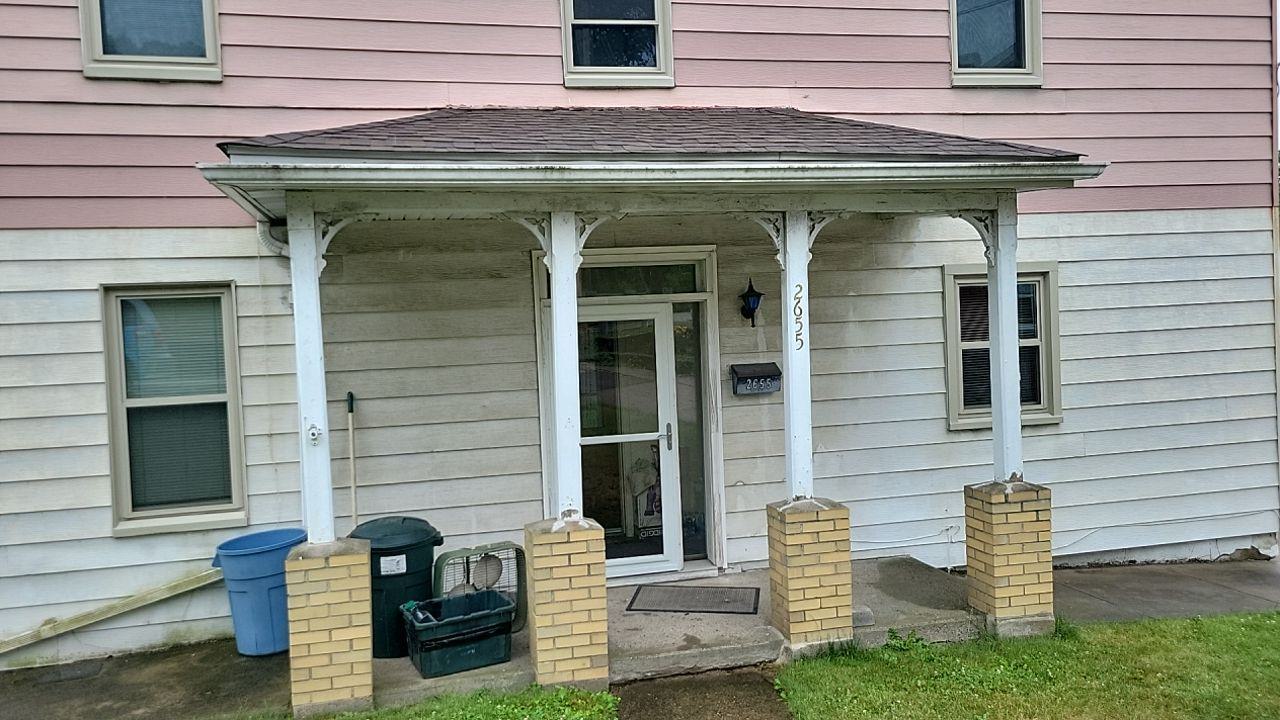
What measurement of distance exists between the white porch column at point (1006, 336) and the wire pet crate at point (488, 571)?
290 cm

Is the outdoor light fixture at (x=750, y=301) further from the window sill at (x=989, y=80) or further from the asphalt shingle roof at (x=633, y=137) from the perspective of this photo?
the window sill at (x=989, y=80)

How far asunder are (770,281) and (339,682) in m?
3.72

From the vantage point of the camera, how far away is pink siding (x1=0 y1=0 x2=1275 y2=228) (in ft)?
16.5

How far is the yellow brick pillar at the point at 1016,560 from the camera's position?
4.83 meters

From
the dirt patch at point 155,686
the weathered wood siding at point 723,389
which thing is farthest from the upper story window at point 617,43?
the dirt patch at point 155,686

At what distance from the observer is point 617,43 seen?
231 inches

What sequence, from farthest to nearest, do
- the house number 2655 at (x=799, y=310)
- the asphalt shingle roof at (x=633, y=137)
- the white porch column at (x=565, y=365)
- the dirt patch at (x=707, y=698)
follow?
1. the house number 2655 at (x=799, y=310)
2. the white porch column at (x=565, y=365)
3. the asphalt shingle roof at (x=633, y=137)
4. the dirt patch at (x=707, y=698)

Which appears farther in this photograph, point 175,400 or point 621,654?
point 175,400

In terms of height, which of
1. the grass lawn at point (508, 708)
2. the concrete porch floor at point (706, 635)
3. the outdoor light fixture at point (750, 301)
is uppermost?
the outdoor light fixture at point (750, 301)

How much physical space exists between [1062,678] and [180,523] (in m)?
5.10

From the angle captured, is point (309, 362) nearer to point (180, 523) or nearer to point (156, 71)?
point (180, 523)

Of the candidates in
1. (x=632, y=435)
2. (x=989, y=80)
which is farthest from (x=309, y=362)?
(x=989, y=80)

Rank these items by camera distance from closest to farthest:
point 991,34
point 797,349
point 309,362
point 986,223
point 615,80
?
point 309,362 → point 797,349 → point 986,223 → point 615,80 → point 991,34

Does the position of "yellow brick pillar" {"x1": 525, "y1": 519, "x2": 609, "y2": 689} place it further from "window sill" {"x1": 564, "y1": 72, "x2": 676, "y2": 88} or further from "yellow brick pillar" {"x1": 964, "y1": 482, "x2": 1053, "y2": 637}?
"window sill" {"x1": 564, "y1": 72, "x2": 676, "y2": 88}
